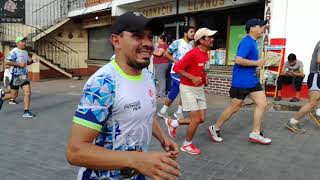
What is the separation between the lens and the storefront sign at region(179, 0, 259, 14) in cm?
1138

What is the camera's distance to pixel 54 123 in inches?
306

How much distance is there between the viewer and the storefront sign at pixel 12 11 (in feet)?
61.5

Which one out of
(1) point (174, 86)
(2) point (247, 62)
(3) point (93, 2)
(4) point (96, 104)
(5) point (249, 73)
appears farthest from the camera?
(3) point (93, 2)

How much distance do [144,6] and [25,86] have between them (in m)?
8.46

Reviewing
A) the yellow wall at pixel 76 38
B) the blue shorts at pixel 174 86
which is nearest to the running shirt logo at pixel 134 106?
the blue shorts at pixel 174 86

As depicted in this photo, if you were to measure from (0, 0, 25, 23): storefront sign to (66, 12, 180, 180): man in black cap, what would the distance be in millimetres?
18487

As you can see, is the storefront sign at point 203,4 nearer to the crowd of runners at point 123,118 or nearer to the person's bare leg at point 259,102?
the person's bare leg at point 259,102

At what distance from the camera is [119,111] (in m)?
1.91

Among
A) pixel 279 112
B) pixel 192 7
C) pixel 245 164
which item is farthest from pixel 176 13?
pixel 245 164

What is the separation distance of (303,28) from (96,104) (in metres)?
8.86

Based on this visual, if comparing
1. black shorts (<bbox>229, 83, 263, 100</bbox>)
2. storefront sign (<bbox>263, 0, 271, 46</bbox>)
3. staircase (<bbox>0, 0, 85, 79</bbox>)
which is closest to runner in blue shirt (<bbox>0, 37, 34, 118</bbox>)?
black shorts (<bbox>229, 83, 263, 100</bbox>)

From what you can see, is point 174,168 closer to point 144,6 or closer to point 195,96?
point 195,96

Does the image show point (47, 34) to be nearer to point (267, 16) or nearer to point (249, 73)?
point (267, 16)

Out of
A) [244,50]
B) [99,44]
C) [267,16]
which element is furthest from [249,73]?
[99,44]
